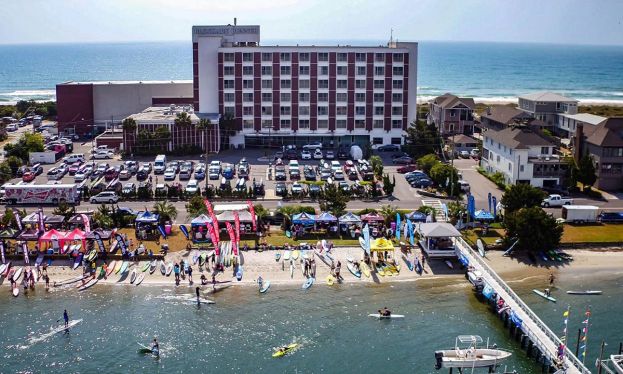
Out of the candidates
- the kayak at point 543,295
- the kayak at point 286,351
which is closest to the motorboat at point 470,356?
the kayak at point 286,351

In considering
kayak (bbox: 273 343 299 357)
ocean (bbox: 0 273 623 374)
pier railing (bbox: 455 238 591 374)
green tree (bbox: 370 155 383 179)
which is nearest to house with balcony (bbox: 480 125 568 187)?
green tree (bbox: 370 155 383 179)

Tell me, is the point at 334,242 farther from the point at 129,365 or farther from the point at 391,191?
the point at 129,365

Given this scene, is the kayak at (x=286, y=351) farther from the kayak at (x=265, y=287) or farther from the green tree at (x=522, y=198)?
the green tree at (x=522, y=198)

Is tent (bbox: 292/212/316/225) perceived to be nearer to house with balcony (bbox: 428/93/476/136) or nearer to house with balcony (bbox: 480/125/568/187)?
house with balcony (bbox: 480/125/568/187)

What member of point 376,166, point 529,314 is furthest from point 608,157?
point 529,314

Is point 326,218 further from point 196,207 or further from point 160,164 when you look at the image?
point 160,164
